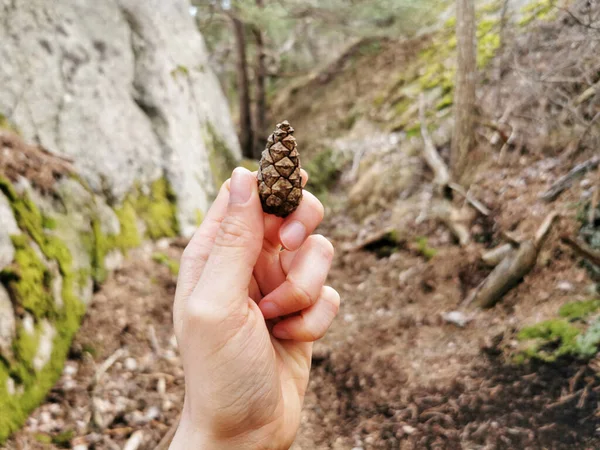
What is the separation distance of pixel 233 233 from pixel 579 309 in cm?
278

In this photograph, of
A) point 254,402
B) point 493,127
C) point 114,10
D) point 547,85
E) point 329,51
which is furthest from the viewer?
point 329,51

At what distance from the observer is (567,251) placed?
353cm

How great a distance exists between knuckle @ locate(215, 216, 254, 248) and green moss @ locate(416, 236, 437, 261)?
155 inches

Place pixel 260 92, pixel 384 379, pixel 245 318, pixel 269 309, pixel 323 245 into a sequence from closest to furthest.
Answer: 1. pixel 245 318
2. pixel 269 309
3. pixel 323 245
4. pixel 384 379
5. pixel 260 92

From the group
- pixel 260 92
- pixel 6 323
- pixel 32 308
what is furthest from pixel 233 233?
pixel 260 92

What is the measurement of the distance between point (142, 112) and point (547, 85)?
17.1 ft

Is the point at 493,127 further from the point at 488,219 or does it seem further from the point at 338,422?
the point at 338,422

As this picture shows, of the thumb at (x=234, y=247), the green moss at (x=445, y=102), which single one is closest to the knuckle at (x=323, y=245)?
→ the thumb at (x=234, y=247)

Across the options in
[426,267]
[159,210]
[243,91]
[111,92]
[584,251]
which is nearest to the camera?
[584,251]

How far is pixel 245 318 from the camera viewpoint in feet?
5.57

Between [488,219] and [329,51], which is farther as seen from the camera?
[329,51]

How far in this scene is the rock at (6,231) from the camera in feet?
9.52

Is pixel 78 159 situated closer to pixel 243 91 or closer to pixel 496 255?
pixel 496 255

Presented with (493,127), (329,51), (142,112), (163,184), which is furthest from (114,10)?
(329,51)
